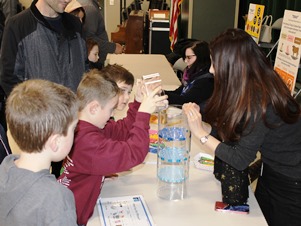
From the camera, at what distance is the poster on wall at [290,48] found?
10.8ft

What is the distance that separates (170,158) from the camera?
1.56 m

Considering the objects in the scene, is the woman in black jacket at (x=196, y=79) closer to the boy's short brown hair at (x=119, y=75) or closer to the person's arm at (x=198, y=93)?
the person's arm at (x=198, y=93)

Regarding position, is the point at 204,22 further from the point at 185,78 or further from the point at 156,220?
the point at 156,220

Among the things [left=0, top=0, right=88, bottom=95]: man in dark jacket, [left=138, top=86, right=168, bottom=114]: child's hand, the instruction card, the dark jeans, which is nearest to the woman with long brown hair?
the dark jeans

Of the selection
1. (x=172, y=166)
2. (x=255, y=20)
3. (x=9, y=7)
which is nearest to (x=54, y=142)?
(x=172, y=166)

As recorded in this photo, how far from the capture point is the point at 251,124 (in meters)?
1.49

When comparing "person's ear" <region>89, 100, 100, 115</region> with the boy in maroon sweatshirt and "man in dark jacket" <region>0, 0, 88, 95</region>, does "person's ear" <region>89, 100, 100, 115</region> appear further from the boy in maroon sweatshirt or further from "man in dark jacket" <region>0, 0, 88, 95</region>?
"man in dark jacket" <region>0, 0, 88, 95</region>

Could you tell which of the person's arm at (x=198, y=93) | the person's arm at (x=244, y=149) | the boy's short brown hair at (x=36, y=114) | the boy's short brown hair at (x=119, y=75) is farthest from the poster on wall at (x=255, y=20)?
the boy's short brown hair at (x=36, y=114)

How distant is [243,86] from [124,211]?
68 centimetres

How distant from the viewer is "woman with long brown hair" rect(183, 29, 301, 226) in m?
1.49

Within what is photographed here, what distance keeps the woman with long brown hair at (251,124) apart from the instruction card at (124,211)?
0.33 metres

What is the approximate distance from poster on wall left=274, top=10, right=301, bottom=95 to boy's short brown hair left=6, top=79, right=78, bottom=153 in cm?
264

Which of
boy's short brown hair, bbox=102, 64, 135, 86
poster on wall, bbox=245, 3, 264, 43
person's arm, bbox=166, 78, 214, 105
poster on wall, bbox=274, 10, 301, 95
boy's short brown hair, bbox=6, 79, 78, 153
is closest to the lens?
boy's short brown hair, bbox=6, 79, 78, 153

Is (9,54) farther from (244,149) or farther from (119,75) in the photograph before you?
(244,149)
